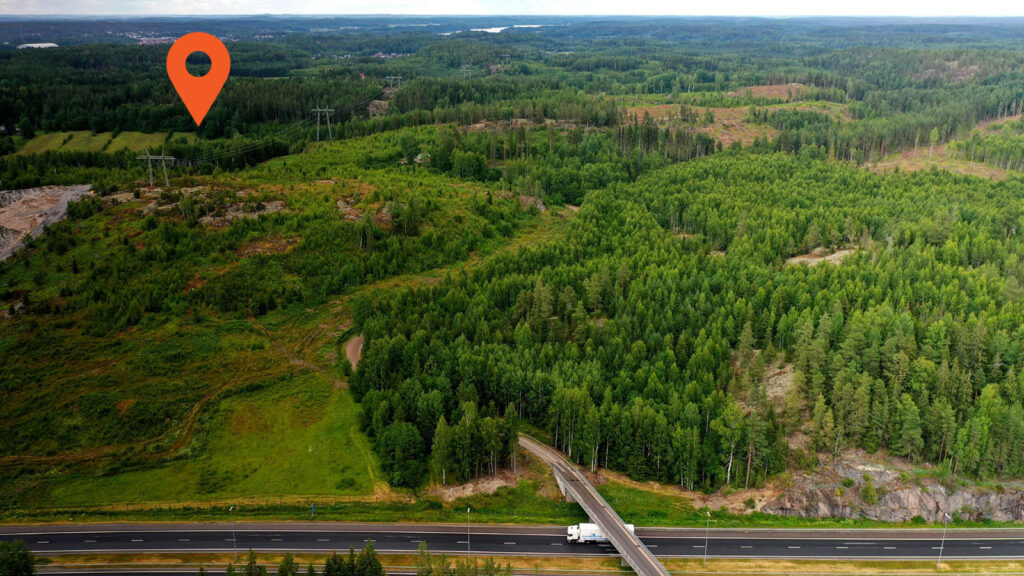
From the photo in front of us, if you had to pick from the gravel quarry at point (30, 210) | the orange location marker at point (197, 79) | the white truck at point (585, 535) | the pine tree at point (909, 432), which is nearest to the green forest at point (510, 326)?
the pine tree at point (909, 432)

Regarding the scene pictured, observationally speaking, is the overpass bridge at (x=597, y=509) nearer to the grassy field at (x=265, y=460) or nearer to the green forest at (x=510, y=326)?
the green forest at (x=510, y=326)

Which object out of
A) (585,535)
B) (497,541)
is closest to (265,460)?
(497,541)

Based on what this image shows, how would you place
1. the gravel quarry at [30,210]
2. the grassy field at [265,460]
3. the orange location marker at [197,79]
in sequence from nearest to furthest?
the grassy field at [265,460] < the orange location marker at [197,79] < the gravel quarry at [30,210]

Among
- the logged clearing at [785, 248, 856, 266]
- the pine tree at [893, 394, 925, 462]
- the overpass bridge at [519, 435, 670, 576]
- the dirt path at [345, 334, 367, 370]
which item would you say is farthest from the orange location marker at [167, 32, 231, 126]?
the pine tree at [893, 394, 925, 462]

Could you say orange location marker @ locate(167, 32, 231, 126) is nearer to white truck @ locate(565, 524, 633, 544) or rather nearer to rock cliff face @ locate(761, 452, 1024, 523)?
white truck @ locate(565, 524, 633, 544)

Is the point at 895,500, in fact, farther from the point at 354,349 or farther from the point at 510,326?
the point at 354,349

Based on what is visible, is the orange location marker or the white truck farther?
the orange location marker
